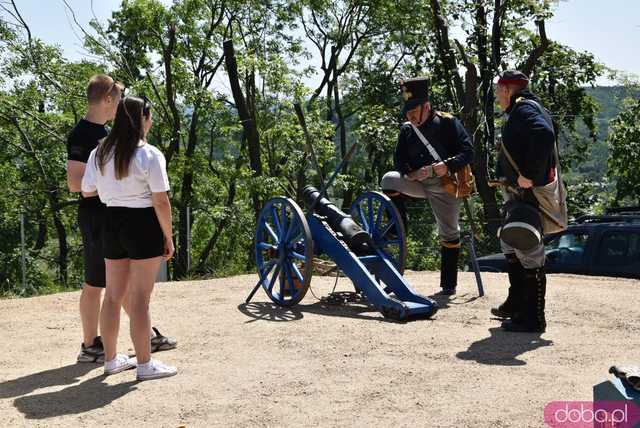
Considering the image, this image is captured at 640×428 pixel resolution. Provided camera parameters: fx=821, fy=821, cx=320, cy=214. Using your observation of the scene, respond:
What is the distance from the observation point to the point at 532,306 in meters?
5.70

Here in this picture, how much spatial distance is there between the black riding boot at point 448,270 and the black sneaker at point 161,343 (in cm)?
280

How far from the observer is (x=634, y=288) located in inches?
311

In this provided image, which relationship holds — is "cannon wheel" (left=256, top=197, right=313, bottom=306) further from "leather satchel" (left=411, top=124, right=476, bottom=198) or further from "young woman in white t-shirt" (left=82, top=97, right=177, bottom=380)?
"young woman in white t-shirt" (left=82, top=97, right=177, bottom=380)

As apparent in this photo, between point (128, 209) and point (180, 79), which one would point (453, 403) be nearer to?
point (128, 209)

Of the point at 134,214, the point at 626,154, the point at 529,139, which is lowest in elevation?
the point at 134,214

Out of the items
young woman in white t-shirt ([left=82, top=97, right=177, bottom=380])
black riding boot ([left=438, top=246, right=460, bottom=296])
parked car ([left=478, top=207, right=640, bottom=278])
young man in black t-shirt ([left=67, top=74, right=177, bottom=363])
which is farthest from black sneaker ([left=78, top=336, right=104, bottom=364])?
parked car ([left=478, top=207, right=640, bottom=278])

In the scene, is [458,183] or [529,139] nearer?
[529,139]

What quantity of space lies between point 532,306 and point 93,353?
2.96 metres

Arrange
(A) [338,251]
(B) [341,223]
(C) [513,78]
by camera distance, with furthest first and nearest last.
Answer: (B) [341,223]
(A) [338,251]
(C) [513,78]

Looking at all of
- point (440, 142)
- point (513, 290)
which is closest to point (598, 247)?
point (440, 142)

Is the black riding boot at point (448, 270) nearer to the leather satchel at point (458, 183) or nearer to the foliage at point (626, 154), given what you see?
the leather satchel at point (458, 183)

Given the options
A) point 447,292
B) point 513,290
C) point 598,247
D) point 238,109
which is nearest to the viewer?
point 513,290

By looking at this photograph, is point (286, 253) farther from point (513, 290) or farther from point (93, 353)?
point (93, 353)

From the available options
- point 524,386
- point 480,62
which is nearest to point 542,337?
point 524,386
